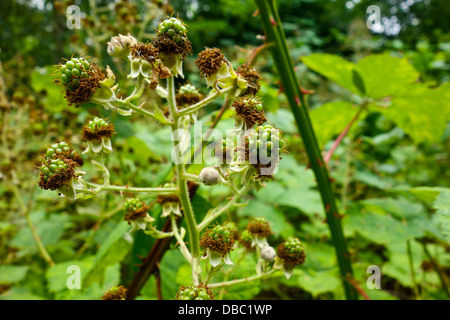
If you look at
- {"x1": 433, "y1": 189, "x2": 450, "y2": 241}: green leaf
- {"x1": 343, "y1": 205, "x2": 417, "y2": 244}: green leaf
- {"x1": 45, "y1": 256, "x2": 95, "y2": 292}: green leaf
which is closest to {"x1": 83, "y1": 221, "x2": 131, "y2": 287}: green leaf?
{"x1": 45, "y1": 256, "x2": 95, "y2": 292}: green leaf

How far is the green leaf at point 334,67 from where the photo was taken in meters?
1.54

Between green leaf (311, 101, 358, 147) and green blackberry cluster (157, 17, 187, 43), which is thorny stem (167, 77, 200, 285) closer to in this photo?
green blackberry cluster (157, 17, 187, 43)

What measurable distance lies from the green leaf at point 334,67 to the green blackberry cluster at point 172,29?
1.05m

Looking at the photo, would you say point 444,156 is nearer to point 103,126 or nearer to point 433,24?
point 103,126

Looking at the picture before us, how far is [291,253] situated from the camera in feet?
2.85

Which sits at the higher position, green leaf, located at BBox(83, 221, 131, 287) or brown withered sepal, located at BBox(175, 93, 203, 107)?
brown withered sepal, located at BBox(175, 93, 203, 107)

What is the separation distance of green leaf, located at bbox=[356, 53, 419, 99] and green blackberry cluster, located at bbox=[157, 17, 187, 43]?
1.11 metres

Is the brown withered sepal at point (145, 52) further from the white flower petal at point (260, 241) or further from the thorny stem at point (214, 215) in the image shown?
the white flower petal at point (260, 241)

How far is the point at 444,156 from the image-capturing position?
381cm

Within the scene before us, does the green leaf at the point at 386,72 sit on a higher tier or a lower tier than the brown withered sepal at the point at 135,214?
higher

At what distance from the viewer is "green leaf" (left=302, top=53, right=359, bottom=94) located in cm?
154

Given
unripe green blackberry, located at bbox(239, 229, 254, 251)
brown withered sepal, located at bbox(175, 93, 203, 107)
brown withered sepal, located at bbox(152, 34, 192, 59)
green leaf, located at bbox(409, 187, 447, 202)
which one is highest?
brown withered sepal, located at bbox(152, 34, 192, 59)

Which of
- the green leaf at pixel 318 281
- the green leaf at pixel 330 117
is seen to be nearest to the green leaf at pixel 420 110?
the green leaf at pixel 330 117
